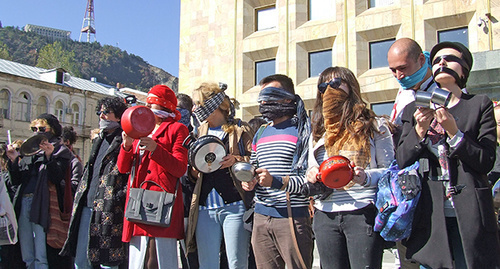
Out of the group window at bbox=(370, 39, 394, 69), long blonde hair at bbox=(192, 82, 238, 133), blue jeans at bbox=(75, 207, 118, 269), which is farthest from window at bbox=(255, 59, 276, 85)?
blue jeans at bbox=(75, 207, 118, 269)

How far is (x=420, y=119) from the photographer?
2.84 meters

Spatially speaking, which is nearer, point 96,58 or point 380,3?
point 380,3

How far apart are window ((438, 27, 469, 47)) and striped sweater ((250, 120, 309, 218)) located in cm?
1707

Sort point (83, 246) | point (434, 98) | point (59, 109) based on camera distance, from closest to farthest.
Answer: point (434, 98) → point (83, 246) → point (59, 109)

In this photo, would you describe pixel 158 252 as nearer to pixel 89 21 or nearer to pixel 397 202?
pixel 397 202

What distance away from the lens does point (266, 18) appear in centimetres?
2350

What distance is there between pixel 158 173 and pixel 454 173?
2.51 metres

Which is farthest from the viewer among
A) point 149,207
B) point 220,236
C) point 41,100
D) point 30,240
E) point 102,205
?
point 41,100

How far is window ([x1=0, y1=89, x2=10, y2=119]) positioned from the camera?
43.8 meters

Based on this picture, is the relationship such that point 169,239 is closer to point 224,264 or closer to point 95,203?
point 224,264

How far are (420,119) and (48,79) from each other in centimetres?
5121

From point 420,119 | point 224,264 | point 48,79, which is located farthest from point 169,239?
point 48,79

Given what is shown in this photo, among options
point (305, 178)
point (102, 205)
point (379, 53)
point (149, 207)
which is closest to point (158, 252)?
point (149, 207)

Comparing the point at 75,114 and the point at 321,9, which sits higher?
the point at 321,9
